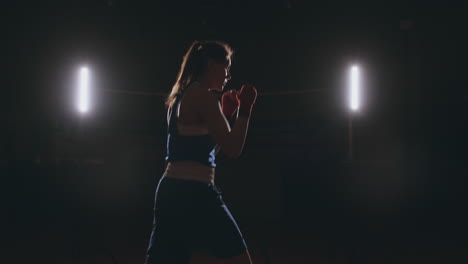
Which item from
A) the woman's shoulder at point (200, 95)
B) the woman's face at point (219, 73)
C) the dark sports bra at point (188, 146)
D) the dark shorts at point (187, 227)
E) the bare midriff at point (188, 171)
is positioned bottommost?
the dark shorts at point (187, 227)

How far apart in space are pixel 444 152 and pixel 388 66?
4.95 ft

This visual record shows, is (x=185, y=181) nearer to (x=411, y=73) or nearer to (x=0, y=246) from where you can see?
(x=0, y=246)

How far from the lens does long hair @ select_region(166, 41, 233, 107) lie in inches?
58.0

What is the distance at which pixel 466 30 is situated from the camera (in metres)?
6.75

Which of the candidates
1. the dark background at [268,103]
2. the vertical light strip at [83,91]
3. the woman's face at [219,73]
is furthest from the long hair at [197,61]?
the vertical light strip at [83,91]

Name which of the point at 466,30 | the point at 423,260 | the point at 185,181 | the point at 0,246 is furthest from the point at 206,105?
the point at 466,30

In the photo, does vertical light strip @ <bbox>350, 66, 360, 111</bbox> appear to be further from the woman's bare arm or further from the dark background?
the woman's bare arm

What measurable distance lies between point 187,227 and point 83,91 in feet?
15.9

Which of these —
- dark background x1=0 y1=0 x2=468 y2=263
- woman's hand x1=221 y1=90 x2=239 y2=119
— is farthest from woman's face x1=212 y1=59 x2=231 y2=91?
dark background x1=0 y1=0 x2=468 y2=263

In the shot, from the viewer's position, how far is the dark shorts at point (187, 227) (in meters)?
1.38

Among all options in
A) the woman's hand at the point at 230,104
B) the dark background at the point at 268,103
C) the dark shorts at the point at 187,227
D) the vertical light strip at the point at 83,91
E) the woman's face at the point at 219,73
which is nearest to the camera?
the dark shorts at the point at 187,227

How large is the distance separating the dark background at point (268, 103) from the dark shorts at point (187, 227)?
13.9 ft

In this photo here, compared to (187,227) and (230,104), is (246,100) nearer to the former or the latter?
(230,104)

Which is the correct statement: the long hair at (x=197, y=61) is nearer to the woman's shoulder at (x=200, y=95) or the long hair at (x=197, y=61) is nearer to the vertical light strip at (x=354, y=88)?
the woman's shoulder at (x=200, y=95)
